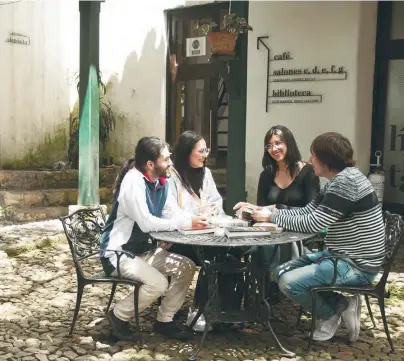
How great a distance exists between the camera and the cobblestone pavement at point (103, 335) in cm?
317

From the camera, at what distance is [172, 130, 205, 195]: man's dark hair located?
12.6 feet

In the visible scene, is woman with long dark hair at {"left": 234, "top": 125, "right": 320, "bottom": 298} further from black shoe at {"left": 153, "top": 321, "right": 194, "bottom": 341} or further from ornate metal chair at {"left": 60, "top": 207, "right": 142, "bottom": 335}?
ornate metal chair at {"left": 60, "top": 207, "right": 142, "bottom": 335}

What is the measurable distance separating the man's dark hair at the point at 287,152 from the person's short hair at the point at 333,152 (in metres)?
0.69

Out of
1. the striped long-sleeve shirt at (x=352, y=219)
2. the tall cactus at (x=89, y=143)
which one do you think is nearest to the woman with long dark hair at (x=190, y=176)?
the striped long-sleeve shirt at (x=352, y=219)

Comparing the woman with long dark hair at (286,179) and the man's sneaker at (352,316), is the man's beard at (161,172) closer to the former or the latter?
the woman with long dark hair at (286,179)

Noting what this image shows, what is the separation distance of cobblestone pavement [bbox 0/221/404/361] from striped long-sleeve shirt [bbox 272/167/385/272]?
22.2 inches

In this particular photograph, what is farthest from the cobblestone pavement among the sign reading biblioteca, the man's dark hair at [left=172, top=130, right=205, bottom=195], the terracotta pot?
the terracotta pot

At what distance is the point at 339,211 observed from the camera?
3066 mm

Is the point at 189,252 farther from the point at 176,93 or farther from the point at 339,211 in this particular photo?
the point at 176,93

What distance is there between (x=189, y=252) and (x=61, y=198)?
177 inches

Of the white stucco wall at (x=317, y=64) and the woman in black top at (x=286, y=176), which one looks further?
the white stucco wall at (x=317, y=64)

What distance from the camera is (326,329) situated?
3316 millimetres

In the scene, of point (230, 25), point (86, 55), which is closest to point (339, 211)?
point (230, 25)

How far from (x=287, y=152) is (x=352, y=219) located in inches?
35.7
